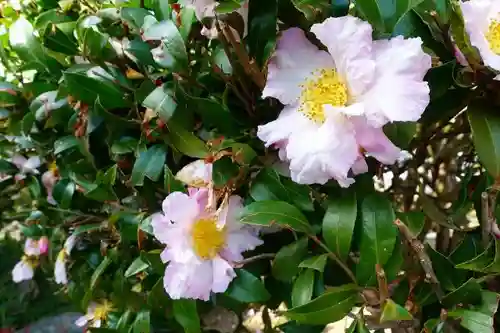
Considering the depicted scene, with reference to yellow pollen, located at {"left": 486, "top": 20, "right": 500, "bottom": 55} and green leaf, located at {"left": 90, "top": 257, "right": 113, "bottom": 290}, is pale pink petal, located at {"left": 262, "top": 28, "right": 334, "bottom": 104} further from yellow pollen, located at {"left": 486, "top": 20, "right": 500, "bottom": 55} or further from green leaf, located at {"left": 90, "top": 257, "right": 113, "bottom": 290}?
green leaf, located at {"left": 90, "top": 257, "right": 113, "bottom": 290}

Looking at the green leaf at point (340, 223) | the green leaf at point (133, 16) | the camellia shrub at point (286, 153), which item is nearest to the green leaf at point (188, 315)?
the camellia shrub at point (286, 153)

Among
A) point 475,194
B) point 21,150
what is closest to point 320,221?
point 475,194

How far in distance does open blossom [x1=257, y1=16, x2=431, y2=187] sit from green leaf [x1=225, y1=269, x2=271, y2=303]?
0.18 metres

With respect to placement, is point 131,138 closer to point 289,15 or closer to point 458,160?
point 289,15

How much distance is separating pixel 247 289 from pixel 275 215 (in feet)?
0.40

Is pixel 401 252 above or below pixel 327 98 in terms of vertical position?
below

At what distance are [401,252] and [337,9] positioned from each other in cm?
25

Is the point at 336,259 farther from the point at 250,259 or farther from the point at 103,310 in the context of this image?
the point at 103,310

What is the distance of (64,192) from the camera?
3.26ft

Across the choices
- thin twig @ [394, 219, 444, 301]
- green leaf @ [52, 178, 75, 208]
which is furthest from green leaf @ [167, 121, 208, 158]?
green leaf @ [52, 178, 75, 208]

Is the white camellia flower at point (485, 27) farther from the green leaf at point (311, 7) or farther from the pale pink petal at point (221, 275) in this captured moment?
the pale pink petal at point (221, 275)

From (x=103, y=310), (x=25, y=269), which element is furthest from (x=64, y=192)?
(x=25, y=269)

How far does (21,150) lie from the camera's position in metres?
1.21

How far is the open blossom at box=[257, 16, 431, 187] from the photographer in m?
0.54
